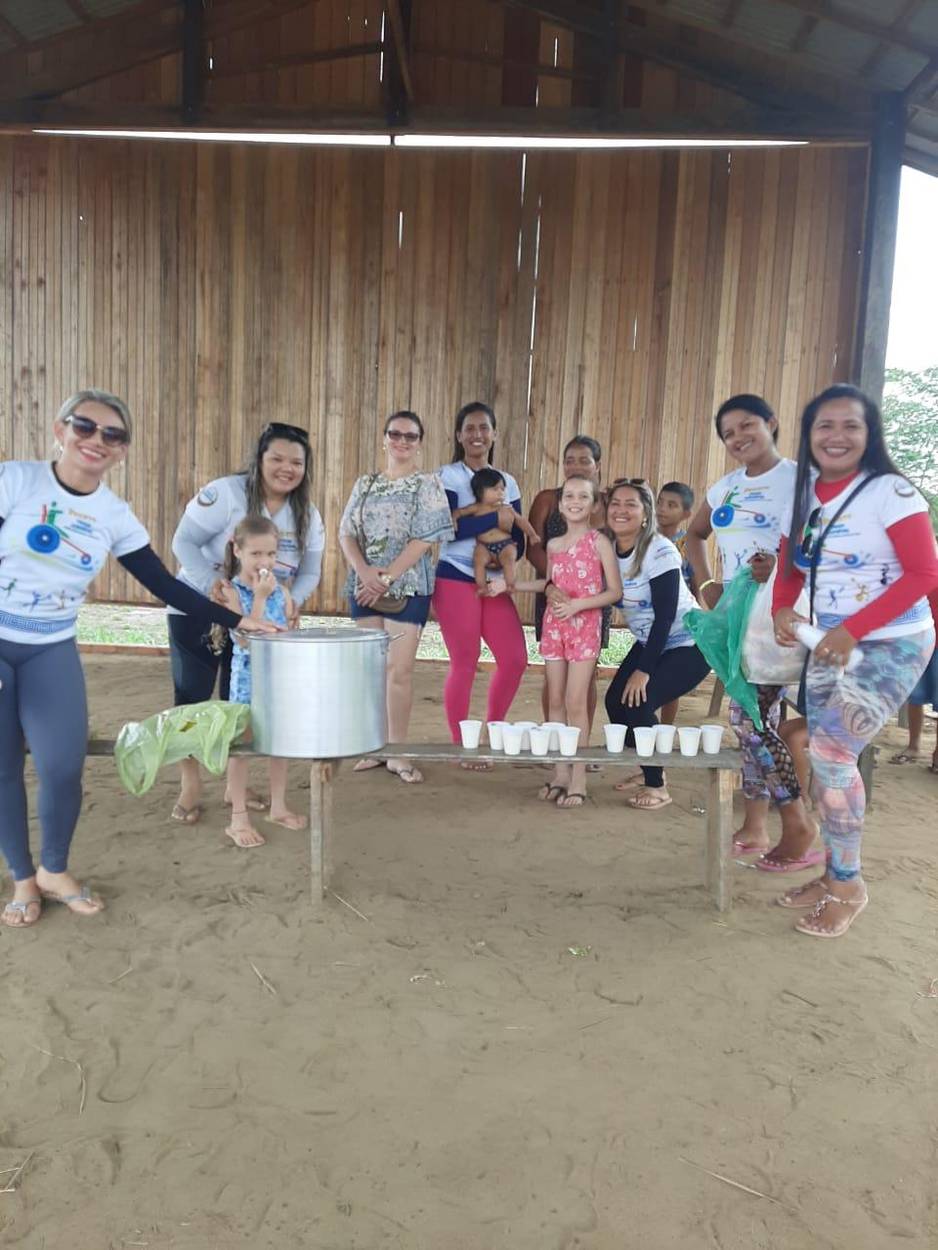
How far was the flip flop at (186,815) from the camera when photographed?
3.86 meters

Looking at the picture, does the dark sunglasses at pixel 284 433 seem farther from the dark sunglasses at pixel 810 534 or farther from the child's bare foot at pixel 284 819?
the dark sunglasses at pixel 810 534

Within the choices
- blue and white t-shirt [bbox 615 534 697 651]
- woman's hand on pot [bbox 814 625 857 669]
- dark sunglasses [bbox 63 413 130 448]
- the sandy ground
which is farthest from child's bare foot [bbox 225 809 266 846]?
woman's hand on pot [bbox 814 625 857 669]

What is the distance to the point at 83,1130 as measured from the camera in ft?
6.36

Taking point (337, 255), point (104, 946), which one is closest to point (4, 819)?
point (104, 946)

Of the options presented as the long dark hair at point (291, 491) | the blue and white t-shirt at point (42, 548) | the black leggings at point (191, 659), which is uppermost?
the long dark hair at point (291, 491)

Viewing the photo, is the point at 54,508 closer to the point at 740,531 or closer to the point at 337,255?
the point at 740,531

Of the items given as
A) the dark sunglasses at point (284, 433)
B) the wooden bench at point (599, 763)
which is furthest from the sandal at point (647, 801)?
the dark sunglasses at point (284, 433)

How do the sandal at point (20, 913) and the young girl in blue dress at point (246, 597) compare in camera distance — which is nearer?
the sandal at point (20, 913)

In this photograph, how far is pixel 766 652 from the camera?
3.22 m

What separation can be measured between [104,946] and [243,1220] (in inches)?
50.4

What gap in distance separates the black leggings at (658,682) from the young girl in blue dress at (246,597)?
1.54 metres

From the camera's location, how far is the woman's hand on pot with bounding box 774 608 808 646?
295cm

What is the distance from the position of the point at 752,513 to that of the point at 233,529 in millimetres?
2079

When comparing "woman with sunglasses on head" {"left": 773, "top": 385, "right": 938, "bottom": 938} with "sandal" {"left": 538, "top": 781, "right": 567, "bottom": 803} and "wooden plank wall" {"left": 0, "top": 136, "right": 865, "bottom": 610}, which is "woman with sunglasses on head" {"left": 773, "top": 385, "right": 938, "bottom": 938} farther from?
"wooden plank wall" {"left": 0, "top": 136, "right": 865, "bottom": 610}
